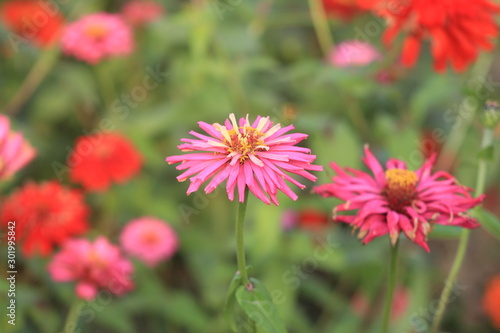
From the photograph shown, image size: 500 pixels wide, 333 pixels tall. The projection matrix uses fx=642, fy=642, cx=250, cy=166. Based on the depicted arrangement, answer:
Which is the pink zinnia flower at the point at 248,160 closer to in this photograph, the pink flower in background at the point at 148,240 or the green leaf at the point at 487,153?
the green leaf at the point at 487,153

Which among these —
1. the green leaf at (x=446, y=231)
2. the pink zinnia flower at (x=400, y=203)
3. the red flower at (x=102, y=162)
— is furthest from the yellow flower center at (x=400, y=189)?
the red flower at (x=102, y=162)

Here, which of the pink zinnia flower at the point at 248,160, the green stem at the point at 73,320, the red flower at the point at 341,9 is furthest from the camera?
the red flower at the point at 341,9

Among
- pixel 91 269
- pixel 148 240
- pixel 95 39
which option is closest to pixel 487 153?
pixel 91 269

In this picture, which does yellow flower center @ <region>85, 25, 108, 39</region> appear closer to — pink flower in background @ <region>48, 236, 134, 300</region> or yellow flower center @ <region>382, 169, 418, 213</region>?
pink flower in background @ <region>48, 236, 134, 300</region>

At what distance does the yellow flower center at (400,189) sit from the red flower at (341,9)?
37.8 inches

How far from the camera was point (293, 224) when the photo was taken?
4.20 ft

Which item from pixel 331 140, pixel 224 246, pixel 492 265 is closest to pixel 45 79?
pixel 224 246

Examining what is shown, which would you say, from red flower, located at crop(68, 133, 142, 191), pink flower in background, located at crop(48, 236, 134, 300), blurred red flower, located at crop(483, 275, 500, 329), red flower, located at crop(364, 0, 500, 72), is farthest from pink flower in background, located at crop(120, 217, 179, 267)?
blurred red flower, located at crop(483, 275, 500, 329)

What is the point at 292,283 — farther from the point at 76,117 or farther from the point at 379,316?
the point at 76,117

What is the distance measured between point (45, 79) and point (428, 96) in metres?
0.88

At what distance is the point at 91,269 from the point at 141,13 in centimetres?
84

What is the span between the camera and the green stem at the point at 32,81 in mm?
1417

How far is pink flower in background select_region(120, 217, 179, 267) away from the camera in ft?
3.87

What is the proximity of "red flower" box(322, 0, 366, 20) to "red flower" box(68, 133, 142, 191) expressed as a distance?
25.6 inches
